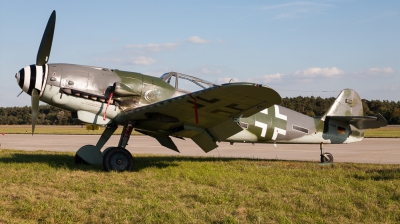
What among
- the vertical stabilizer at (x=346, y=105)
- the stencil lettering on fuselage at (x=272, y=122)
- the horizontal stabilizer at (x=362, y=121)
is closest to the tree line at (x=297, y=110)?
the vertical stabilizer at (x=346, y=105)

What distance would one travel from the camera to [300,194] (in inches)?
239

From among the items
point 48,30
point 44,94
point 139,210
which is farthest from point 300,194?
point 48,30

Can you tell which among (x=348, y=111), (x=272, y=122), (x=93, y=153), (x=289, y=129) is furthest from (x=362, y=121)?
(x=93, y=153)

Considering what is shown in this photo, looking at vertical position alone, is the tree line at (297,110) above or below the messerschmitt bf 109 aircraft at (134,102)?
above

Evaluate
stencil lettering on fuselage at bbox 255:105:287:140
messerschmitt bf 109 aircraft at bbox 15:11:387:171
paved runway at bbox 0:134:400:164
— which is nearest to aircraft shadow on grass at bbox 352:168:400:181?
messerschmitt bf 109 aircraft at bbox 15:11:387:171

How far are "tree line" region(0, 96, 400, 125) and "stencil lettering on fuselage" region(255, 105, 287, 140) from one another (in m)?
27.0

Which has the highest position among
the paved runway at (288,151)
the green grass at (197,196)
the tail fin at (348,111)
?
the tail fin at (348,111)

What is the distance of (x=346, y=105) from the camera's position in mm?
12133

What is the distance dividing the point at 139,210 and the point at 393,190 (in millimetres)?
3662

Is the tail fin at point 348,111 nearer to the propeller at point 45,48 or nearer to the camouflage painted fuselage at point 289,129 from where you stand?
the camouflage painted fuselage at point 289,129

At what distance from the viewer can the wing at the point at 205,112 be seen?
7605 mm

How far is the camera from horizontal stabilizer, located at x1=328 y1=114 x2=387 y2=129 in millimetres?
10750

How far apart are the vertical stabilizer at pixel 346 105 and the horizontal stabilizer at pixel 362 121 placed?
400mm

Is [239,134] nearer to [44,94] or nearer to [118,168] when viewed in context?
[118,168]
